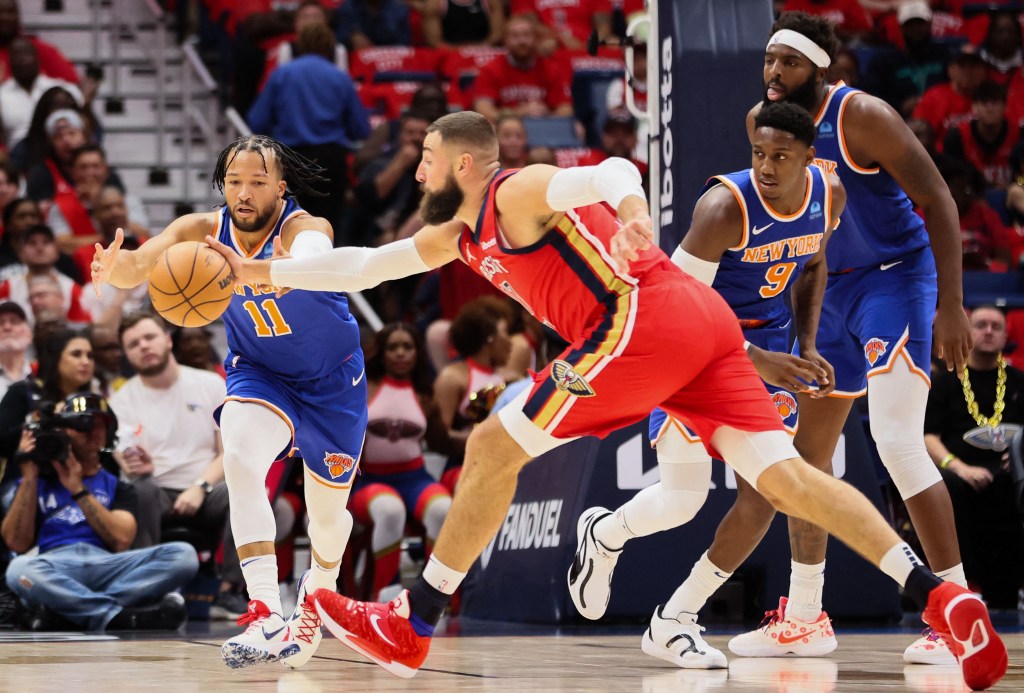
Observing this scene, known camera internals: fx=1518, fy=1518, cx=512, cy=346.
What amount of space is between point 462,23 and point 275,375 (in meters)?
9.33

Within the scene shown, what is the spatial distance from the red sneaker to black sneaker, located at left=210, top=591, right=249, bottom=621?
16.6 feet

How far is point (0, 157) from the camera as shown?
11.1 metres

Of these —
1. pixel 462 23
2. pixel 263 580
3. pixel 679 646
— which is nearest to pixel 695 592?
pixel 679 646

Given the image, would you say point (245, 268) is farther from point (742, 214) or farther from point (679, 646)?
point (679, 646)

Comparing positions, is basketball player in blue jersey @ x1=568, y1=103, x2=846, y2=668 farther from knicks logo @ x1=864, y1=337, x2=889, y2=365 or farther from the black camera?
the black camera

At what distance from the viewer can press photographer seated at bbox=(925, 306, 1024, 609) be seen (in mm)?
8875

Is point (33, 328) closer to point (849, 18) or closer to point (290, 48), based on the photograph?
point (290, 48)

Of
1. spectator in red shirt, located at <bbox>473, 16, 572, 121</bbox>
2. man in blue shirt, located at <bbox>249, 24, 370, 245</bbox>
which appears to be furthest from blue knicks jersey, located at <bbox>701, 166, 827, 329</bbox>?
spectator in red shirt, located at <bbox>473, 16, 572, 121</bbox>

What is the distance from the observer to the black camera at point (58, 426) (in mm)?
7945

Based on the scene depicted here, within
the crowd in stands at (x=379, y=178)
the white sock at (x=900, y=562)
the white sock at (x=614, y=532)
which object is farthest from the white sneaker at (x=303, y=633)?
the crowd in stands at (x=379, y=178)

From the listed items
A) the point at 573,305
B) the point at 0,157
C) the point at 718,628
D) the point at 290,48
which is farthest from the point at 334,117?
the point at 573,305

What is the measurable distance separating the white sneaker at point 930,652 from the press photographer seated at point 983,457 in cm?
325

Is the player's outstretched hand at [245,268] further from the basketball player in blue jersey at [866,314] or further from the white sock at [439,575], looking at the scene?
the basketball player in blue jersey at [866,314]

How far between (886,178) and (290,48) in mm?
7747
